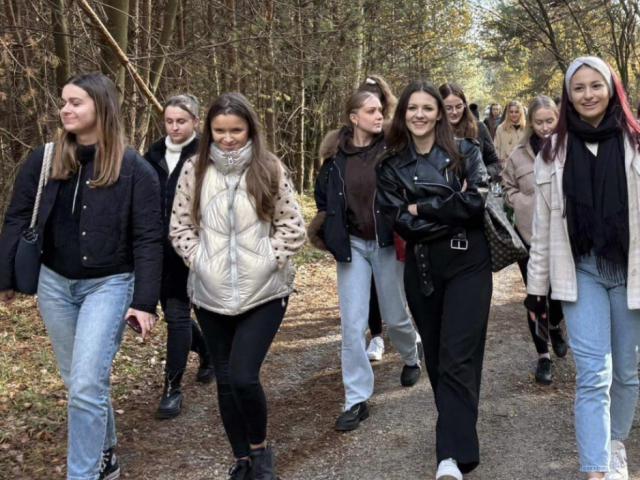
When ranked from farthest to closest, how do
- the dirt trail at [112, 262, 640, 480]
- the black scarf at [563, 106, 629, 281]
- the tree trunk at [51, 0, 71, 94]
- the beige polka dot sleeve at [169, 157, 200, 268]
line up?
the tree trunk at [51, 0, 71, 94]
the dirt trail at [112, 262, 640, 480]
the beige polka dot sleeve at [169, 157, 200, 268]
the black scarf at [563, 106, 629, 281]

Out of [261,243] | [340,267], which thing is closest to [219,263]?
[261,243]

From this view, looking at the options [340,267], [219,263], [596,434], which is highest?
[219,263]

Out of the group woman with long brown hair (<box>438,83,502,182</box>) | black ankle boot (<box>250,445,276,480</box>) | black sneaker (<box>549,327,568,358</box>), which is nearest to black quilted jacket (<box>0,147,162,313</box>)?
black ankle boot (<box>250,445,276,480</box>)

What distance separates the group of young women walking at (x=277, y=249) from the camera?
11.3 ft

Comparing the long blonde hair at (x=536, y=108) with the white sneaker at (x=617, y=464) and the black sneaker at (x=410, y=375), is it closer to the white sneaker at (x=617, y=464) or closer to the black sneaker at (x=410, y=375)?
the black sneaker at (x=410, y=375)

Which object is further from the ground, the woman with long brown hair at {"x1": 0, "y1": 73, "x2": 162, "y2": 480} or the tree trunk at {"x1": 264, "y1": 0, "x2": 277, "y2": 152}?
the tree trunk at {"x1": 264, "y1": 0, "x2": 277, "y2": 152}

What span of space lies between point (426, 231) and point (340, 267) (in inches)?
53.7

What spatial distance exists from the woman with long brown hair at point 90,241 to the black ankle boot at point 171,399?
4.92ft

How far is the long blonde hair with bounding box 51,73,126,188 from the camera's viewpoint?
3.62 metres

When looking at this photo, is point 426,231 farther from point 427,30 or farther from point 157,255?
point 427,30

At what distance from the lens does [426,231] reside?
384 centimetres

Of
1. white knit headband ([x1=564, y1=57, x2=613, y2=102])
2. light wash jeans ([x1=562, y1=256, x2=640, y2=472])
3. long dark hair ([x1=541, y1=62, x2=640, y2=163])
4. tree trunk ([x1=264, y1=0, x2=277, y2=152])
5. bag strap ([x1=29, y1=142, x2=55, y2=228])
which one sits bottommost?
light wash jeans ([x1=562, y1=256, x2=640, y2=472])

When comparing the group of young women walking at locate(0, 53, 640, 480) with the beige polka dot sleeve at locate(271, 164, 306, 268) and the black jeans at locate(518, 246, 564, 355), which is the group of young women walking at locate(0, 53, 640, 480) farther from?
the black jeans at locate(518, 246, 564, 355)

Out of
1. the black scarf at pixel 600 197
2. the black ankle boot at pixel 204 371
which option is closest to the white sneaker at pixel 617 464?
the black scarf at pixel 600 197
